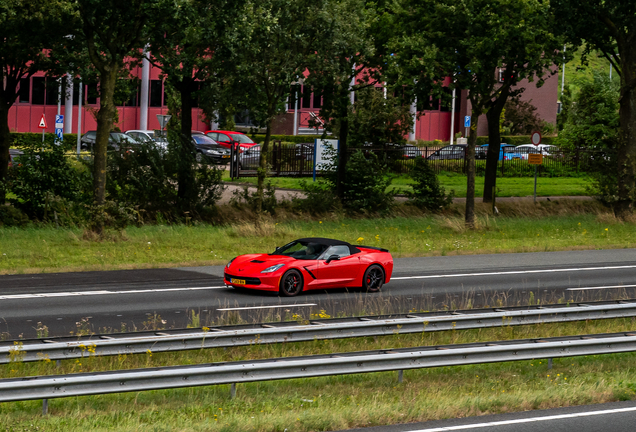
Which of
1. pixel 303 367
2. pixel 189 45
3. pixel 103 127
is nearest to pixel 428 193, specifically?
pixel 189 45

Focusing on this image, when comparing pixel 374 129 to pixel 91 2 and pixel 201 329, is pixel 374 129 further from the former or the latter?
pixel 201 329

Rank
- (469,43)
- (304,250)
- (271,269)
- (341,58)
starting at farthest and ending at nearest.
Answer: (341,58) → (469,43) → (304,250) → (271,269)

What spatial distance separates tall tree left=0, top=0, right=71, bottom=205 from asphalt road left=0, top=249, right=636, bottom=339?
7.23 meters

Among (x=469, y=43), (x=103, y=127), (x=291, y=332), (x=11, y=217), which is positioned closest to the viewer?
(x=291, y=332)

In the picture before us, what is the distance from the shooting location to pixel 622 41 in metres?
31.9

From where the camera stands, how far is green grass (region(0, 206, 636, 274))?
2064 centimetres

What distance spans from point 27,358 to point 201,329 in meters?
2.35

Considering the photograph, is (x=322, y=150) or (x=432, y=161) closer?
(x=322, y=150)

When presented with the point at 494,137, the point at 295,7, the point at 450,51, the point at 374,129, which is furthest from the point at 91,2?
the point at 374,129

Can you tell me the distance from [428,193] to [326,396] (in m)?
24.9

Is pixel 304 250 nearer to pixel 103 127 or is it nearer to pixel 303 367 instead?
pixel 303 367

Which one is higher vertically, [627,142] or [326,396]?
[627,142]

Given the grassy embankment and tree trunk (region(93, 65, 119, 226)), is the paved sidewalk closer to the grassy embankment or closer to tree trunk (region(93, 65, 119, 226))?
tree trunk (region(93, 65, 119, 226))

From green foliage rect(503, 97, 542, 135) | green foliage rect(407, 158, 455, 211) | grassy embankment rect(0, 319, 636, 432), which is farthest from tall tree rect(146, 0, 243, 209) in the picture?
green foliage rect(503, 97, 542, 135)
